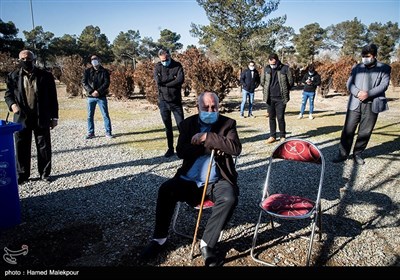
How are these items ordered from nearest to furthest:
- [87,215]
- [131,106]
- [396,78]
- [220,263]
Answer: [220,263], [87,215], [131,106], [396,78]

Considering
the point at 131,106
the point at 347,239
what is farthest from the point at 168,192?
the point at 131,106

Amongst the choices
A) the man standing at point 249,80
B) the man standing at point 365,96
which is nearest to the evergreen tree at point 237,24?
the man standing at point 249,80

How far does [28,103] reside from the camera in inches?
184

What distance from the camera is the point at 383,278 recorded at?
2721mm

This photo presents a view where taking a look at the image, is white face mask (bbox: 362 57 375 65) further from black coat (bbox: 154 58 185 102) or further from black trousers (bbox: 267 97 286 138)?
black coat (bbox: 154 58 185 102)

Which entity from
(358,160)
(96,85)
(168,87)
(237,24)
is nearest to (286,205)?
(358,160)

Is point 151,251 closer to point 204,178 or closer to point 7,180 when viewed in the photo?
point 204,178

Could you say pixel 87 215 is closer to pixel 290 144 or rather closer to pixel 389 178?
pixel 290 144

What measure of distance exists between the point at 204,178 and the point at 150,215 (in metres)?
1.20

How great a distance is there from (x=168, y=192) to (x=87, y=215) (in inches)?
59.8

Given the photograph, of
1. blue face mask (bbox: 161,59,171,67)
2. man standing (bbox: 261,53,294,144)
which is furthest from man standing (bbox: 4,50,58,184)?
man standing (bbox: 261,53,294,144)

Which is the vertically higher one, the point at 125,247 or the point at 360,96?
the point at 360,96

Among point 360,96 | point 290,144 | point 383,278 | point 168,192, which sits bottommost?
point 383,278

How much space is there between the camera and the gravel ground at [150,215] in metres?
3.05
